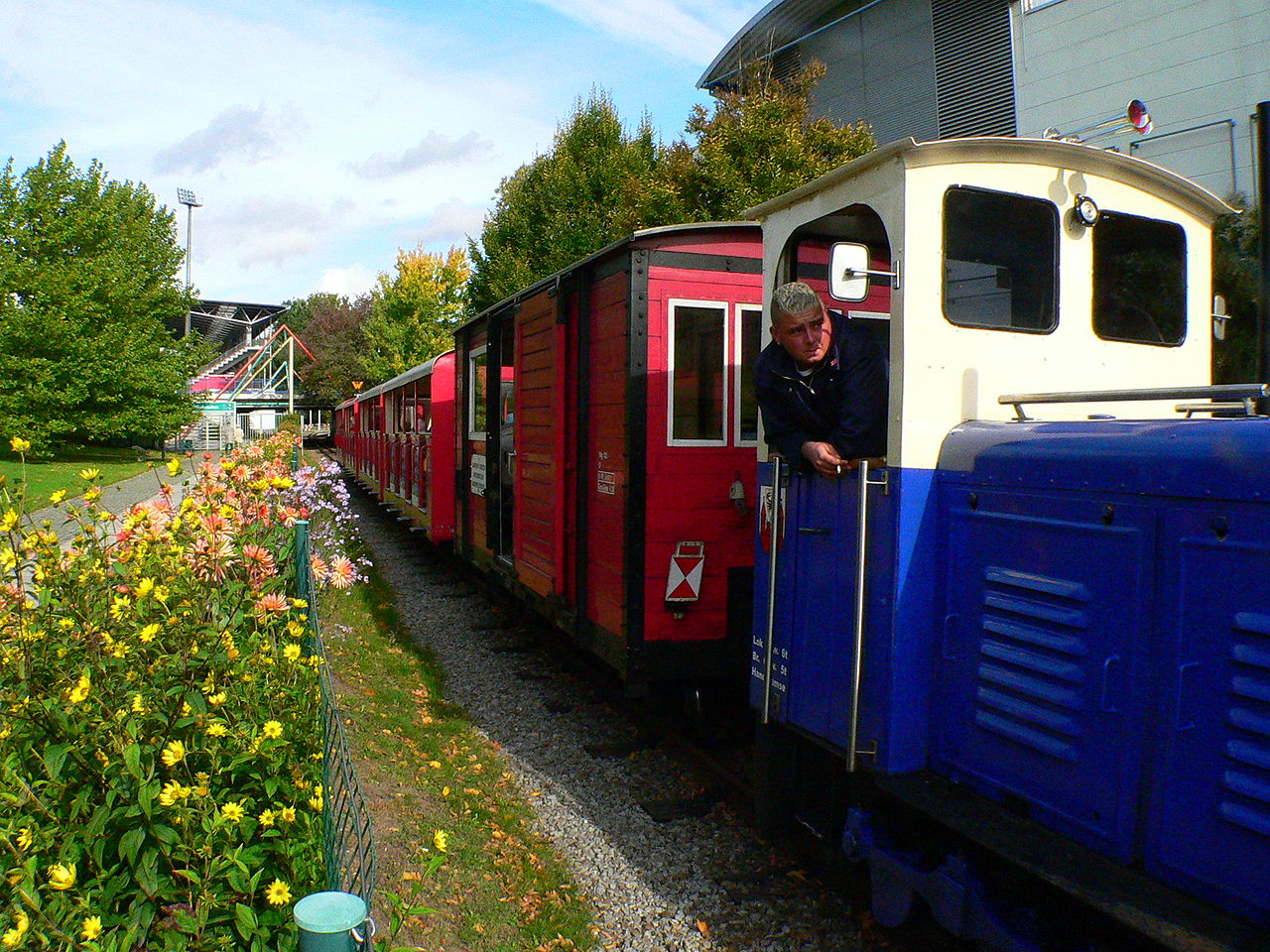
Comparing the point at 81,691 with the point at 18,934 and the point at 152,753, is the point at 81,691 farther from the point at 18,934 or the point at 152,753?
the point at 18,934

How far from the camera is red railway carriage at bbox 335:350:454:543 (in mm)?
12258

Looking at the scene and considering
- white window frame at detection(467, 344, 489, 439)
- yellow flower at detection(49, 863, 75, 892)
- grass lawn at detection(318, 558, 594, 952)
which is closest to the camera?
yellow flower at detection(49, 863, 75, 892)

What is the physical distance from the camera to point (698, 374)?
17.7ft

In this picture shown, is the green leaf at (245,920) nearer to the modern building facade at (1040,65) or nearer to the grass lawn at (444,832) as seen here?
the grass lawn at (444,832)

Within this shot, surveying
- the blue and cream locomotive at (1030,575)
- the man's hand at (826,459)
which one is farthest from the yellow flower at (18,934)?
the man's hand at (826,459)

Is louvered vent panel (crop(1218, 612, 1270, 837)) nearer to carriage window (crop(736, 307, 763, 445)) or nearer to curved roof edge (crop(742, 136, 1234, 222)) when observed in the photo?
curved roof edge (crop(742, 136, 1234, 222))

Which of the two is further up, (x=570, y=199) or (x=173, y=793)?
(x=570, y=199)

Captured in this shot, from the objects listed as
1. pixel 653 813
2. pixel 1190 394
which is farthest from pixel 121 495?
pixel 1190 394

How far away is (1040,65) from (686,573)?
50.3 feet

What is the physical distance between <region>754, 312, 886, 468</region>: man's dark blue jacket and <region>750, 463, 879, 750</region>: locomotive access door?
0.15 meters

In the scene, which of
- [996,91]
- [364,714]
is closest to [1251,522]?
[364,714]

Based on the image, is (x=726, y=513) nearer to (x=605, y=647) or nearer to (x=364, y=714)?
(x=605, y=647)

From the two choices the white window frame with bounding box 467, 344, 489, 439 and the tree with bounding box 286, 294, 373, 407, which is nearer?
the white window frame with bounding box 467, 344, 489, 439

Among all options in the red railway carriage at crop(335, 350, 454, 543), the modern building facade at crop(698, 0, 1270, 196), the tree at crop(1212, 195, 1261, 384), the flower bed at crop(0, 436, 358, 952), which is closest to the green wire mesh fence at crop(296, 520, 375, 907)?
the flower bed at crop(0, 436, 358, 952)
